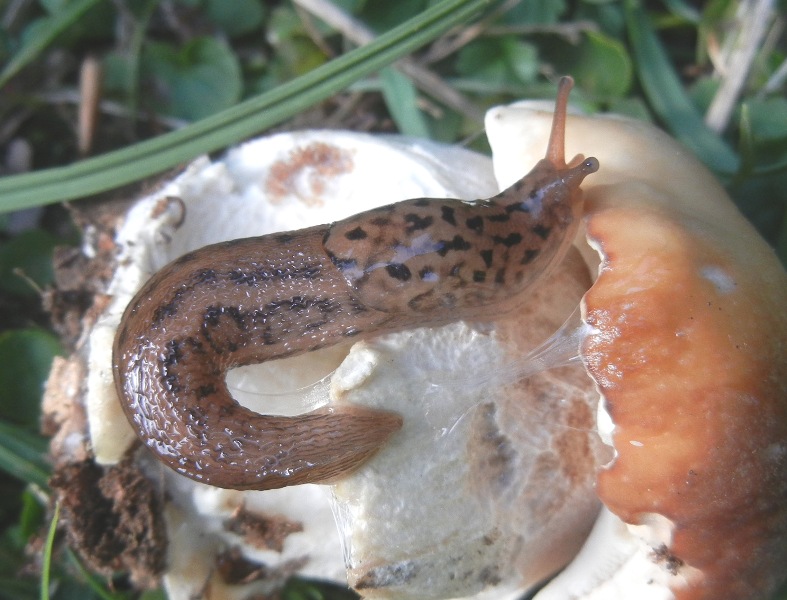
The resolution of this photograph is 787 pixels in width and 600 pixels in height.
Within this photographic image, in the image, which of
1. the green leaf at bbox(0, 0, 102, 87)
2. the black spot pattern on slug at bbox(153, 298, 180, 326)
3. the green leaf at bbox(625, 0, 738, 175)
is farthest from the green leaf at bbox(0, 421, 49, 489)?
the green leaf at bbox(625, 0, 738, 175)

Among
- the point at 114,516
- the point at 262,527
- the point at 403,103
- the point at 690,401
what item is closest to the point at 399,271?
the point at 690,401

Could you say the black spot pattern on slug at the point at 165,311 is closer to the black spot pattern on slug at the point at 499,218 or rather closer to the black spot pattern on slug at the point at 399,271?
the black spot pattern on slug at the point at 399,271

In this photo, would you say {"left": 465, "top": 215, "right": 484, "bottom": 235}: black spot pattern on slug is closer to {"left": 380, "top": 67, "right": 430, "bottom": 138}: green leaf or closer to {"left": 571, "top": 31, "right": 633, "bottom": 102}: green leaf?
{"left": 380, "top": 67, "right": 430, "bottom": 138}: green leaf

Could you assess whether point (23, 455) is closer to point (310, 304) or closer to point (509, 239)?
point (310, 304)

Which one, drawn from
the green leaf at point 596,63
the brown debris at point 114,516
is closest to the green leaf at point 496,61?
the green leaf at point 596,63

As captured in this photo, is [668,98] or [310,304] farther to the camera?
[668,98]

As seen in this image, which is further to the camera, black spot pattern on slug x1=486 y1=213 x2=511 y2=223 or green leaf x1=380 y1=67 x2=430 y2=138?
green leaf x1=380 y1=67 x2=430 y2=138

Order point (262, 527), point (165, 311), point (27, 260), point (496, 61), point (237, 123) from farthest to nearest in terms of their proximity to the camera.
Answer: point (496, 61) → point (27, 260) → point (237, 123) → point (262, 527) → point (165, 311)
